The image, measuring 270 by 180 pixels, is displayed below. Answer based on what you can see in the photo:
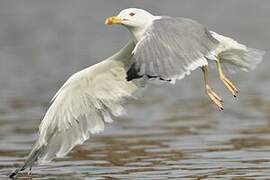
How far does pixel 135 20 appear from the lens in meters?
12.5

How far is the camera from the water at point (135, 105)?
13516 millimetres

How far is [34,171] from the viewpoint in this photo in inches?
527

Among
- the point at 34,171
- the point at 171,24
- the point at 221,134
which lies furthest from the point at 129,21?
the point at 221,134

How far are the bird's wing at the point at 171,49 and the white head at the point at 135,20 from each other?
11.8 inches

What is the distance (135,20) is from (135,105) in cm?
734

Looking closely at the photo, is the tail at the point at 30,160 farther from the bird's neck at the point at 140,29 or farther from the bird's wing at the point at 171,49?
the bird's wing at the point at 171,49

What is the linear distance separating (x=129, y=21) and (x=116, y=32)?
39.6 feet

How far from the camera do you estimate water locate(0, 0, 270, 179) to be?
13.5 meters

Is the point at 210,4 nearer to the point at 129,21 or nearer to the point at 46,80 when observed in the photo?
the point at 46,80

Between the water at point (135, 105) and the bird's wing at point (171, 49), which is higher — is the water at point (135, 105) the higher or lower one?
the lower one

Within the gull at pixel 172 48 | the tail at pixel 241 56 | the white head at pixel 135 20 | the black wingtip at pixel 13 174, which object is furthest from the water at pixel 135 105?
the white head at pixel 135 20

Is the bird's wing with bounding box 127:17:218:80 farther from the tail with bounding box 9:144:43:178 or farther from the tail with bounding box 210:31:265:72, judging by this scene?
the tail with bounding box 9:144:43:178

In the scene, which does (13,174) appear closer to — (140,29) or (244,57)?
(140,29)

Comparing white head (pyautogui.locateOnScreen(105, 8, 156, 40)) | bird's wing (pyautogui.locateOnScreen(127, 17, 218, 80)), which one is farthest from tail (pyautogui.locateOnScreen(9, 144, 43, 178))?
bird's wing (pyautogui.locateOnScreen(127, 17, 218, 80))
